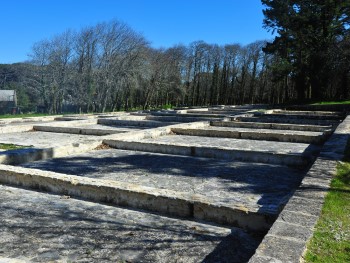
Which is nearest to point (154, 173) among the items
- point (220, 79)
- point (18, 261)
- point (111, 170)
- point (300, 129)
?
point (111, 170)

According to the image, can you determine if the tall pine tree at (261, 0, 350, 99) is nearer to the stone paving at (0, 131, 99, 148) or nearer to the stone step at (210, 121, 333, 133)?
the stone step at (210, 121, 333, 133)

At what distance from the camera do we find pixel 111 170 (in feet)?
22.4

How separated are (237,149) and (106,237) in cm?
495

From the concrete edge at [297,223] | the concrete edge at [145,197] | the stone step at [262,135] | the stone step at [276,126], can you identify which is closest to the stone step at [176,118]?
the stone step at [276,126]

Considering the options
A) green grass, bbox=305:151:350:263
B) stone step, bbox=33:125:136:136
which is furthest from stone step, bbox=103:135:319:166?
green grass, bbox=305:151:350:263

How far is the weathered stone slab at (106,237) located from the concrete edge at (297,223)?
46cm

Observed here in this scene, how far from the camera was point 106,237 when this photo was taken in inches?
144

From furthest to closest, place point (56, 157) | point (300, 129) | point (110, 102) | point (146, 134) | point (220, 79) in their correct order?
point (220, 79)
point (110, 102)
point (300, 129)
point (146, 134)
point (56, 157)

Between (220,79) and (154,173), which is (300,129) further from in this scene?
(220,79)

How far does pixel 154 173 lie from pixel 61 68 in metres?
40.3

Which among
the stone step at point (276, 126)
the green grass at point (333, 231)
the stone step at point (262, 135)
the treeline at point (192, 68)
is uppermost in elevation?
the treeline at point (192, 68)

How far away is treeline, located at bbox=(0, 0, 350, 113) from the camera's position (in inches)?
1145

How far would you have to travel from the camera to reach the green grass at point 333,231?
280cm

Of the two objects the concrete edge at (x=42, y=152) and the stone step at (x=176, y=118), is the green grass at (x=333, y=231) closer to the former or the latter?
the concrete edge at (x=42, y=152)
